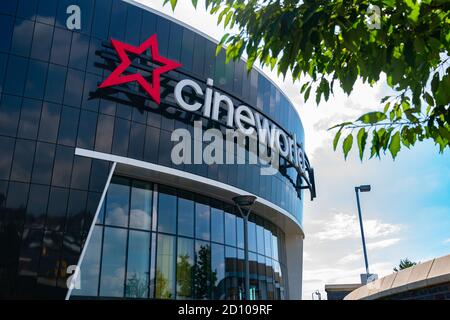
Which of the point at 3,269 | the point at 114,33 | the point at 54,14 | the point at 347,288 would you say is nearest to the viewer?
the point at 3,269

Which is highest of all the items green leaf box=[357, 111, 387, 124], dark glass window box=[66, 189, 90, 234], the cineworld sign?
the cineworld sign

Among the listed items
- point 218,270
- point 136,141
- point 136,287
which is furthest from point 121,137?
point 218,270

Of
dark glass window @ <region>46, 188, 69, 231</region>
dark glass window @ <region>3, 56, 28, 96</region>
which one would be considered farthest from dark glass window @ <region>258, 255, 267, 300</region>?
dark glass window @ <region>3, 56, 28, 96</region>

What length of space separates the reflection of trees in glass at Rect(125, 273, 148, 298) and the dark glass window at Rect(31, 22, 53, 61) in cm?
1186

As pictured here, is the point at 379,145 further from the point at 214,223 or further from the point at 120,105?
the point at 214,223

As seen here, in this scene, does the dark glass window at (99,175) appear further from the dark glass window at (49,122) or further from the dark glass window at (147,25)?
the dark glass window at (147,25)

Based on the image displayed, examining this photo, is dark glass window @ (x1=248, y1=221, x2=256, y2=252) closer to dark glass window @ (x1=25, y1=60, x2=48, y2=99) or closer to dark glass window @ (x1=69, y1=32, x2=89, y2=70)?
dark glass window @ (x1=69, y1=32, x2=89, y2=70)

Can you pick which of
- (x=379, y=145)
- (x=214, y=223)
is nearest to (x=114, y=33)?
(x=214, y=223)

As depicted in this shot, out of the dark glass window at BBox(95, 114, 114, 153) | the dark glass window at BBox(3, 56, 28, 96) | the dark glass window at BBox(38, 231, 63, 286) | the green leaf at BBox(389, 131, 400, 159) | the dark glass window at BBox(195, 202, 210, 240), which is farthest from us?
the dark glass window at BBox(195, 202, 210, 240)

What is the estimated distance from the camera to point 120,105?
21.5 meters

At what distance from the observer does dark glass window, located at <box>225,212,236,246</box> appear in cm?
2645

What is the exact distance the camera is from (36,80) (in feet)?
64.7

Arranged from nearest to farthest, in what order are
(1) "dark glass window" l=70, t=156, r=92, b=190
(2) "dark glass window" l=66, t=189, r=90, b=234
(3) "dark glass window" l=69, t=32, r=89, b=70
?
(2) "dark glass window" l=66, t=189, r=90, b=234 → (1) "dark glass window" l=70, t=156, r=92, b=190 → (3) "dark glass window" l=69, t=32, r=89, b=70
